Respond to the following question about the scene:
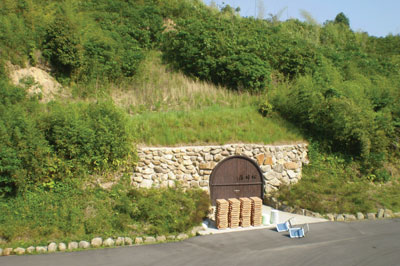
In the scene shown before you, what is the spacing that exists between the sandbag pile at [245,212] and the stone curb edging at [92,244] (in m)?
2.27

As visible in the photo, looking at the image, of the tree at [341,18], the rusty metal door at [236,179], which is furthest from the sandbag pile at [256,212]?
the tree at [341,18]

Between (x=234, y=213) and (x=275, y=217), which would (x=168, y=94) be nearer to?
(x=234, y=213)

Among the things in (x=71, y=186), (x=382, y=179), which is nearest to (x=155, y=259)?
(x=71, y=186)

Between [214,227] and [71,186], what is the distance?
194 inches

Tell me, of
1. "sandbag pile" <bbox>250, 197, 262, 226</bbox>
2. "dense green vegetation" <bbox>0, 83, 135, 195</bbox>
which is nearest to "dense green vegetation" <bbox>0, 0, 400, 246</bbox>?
"dense green vegetation" <bbox>0, 83, 135, 195</bbox>

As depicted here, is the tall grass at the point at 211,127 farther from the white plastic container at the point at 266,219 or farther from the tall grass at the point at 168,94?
the white plastic container at the point at 266,219

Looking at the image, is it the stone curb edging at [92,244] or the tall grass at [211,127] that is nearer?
the stone curb edging at [92,244]

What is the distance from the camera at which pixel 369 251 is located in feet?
32.9

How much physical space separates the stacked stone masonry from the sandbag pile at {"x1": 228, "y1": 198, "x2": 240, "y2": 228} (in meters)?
2.11

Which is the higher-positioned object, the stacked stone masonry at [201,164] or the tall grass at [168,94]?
the tall grass at [168,94]

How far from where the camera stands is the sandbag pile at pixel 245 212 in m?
12.0

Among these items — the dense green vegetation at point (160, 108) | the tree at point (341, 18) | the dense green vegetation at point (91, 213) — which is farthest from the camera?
the tree at point (341, 18)

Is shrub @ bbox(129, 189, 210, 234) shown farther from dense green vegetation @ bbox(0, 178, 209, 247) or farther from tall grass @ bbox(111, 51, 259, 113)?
tall grass @ bbox(111, 51, 259, 113)

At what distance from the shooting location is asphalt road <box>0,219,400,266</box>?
890cm
